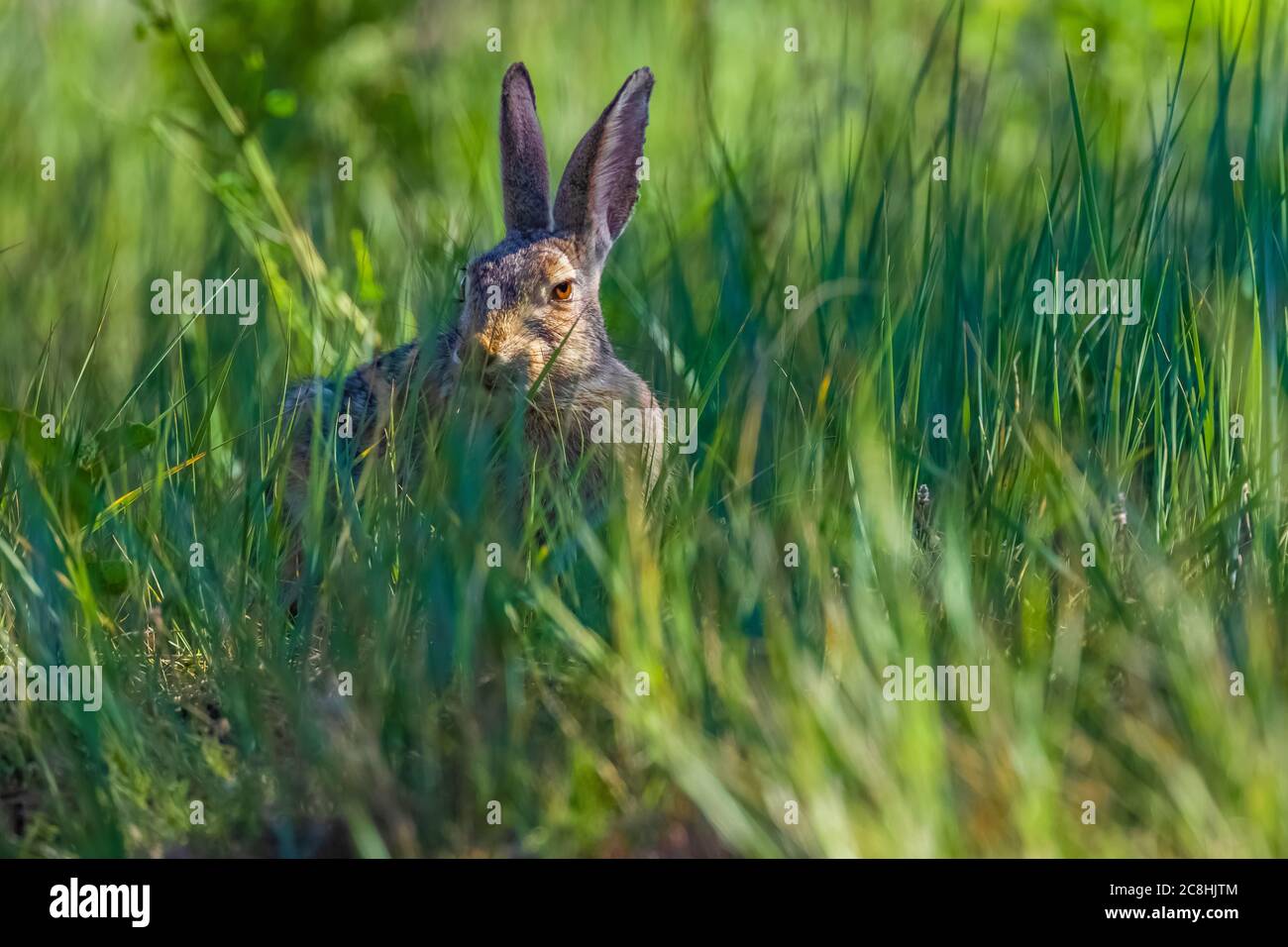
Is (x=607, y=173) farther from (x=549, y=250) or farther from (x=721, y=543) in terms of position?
(x=721, y=543)

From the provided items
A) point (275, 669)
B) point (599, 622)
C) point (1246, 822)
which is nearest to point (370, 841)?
point (275, 669)

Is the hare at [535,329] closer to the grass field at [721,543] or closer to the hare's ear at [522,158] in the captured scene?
the hare's ear at [522,158]

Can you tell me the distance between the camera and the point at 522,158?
5.36m

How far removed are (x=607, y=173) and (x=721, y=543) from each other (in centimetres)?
215

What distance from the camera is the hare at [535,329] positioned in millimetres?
4617

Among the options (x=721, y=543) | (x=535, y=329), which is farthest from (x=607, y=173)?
(x=721, y=543)

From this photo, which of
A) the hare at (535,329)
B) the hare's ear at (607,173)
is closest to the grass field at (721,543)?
the hare at (535,329)

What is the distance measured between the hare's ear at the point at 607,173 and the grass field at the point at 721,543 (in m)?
0.26

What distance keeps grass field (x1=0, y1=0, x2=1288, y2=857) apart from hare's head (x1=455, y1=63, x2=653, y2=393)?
20 centimetres

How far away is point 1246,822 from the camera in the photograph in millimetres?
2703

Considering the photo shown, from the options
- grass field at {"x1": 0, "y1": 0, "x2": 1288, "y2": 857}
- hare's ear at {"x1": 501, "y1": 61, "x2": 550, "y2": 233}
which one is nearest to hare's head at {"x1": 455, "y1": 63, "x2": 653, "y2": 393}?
hare's ear at {"x1": 501, "y1": 61, "x2": 550, "y2": 233}

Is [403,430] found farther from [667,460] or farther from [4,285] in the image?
[4,285]

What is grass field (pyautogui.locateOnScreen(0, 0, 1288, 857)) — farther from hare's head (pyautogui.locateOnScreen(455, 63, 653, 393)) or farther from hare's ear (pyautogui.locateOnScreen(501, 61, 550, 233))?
hare's ear (pyautogui.locateOnScreen(501, 61, 550, 233))

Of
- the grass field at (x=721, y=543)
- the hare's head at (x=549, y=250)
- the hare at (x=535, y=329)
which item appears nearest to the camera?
the grass field at (x=721, y=543)
